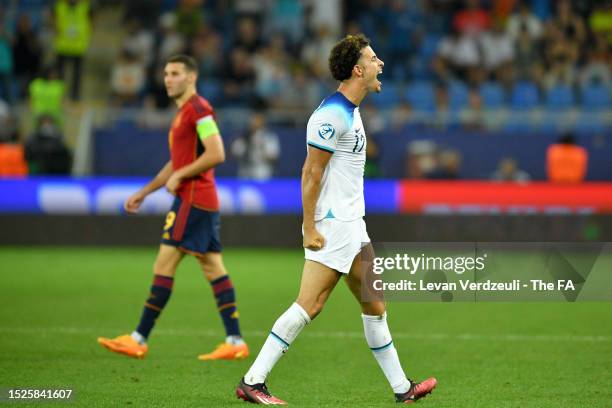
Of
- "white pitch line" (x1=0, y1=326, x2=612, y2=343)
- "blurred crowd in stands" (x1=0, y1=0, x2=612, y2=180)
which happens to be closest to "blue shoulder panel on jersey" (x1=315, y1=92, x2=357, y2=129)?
"white pitch line" (x1=0, y1=326, x2=612, y2=343)

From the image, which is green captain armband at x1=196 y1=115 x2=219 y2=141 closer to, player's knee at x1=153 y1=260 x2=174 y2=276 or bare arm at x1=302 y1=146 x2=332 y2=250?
player's knee at x1=153 y1=260 x2=174 y2=276

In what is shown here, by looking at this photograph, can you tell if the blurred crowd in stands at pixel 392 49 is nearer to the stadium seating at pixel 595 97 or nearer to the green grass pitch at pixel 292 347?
the stadium seating at pixel 595 97

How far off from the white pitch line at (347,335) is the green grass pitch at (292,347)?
17 millimetres

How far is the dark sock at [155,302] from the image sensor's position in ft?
28.0

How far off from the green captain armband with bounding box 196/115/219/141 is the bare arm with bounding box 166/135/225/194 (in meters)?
0.04

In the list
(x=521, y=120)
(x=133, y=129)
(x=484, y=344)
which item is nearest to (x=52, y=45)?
(x=133, y=129)

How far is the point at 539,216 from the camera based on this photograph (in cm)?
1659

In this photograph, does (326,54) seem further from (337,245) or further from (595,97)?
(337,245)

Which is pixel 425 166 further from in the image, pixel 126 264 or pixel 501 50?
pixel 126 264

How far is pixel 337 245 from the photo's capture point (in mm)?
6531

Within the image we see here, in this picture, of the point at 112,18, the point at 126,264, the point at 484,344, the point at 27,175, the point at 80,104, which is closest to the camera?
the point at 484,344

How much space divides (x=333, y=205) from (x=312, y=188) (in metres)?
0.18

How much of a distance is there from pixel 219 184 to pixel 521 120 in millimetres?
5555

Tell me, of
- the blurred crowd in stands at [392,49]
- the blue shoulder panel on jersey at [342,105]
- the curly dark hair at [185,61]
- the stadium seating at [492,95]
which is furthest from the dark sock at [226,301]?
the stadium seating at [492,95]
